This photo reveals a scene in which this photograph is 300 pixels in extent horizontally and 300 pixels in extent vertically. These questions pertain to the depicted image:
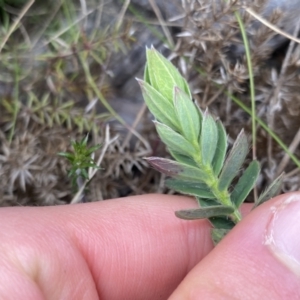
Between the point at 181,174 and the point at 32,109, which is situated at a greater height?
the point at 181,174

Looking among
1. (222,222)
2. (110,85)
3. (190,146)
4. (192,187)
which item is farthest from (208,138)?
(110,85)

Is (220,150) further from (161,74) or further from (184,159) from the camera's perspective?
(161,74)

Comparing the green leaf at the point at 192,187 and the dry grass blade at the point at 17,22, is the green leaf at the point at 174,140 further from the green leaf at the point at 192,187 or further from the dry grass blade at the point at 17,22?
the dry grass blade at the point at 17,22

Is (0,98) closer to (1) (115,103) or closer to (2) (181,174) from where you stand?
(1) (115,103)

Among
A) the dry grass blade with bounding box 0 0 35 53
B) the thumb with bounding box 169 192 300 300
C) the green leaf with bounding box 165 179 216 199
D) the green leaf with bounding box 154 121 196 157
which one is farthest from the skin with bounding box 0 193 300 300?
the dry grass blade with bounding box 0 0 35 53

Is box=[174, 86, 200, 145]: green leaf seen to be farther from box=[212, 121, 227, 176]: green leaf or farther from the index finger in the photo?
the index finger

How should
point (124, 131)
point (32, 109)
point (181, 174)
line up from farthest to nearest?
point (124, 131), point (32, 109), point (181, 174)

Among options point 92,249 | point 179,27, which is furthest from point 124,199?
point 179,27
